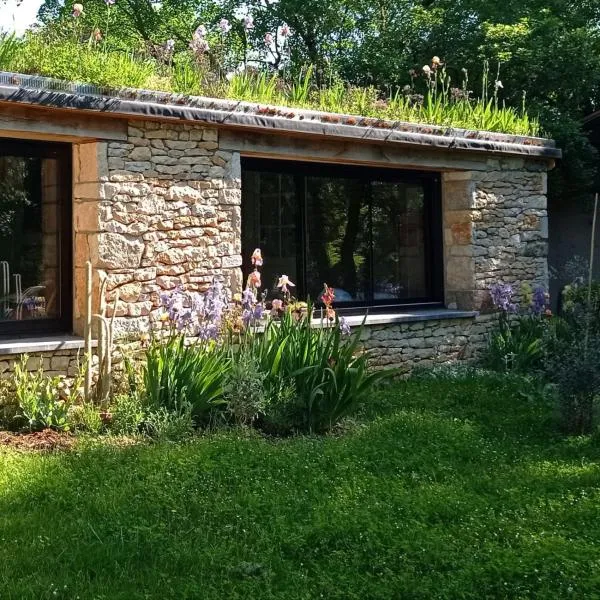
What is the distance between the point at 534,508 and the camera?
495 cm

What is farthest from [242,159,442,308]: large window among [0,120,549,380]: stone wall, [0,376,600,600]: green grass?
[0,376,600,600]: green grass

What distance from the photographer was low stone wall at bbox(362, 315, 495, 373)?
934 cm

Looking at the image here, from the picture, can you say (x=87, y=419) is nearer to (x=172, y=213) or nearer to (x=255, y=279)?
(x=255, y=279)

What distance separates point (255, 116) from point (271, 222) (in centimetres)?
149

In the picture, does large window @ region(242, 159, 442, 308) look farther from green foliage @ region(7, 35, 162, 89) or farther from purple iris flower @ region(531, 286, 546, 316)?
green foliage @ region(7, 35, 162, 89)

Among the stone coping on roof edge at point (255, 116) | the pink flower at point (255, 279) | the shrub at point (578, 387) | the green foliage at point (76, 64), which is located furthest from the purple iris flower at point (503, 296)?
the green foliage at point (76, 64)

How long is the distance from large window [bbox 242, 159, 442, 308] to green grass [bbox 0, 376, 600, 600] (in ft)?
9.72

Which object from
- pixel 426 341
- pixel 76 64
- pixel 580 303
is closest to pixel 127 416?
pixel 76 64

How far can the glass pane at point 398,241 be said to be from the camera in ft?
33.3

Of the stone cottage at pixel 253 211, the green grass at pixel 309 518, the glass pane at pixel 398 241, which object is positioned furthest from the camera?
the glass pane at pixel 398 241

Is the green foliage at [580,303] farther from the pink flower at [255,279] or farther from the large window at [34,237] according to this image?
the large window at [34,237]

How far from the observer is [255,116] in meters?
7.93

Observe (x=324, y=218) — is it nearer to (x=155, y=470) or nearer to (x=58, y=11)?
(x=155, y=470)

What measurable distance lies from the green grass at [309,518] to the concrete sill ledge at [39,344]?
114 centimetres
